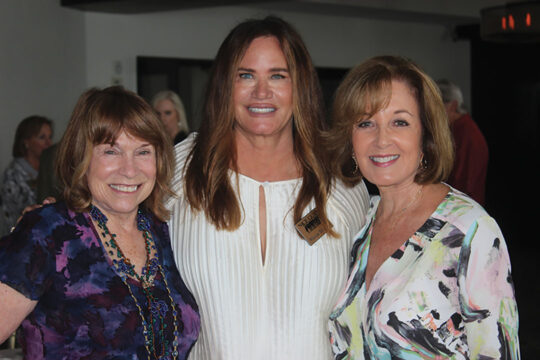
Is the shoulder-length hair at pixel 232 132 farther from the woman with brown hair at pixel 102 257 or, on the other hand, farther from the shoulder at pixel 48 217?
the shoulder at pixel 48 217

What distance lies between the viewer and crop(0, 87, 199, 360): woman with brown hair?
186 centimetres

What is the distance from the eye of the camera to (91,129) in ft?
6.60

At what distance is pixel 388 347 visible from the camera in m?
1.98

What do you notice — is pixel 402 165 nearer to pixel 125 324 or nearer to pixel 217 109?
pixel 217 109

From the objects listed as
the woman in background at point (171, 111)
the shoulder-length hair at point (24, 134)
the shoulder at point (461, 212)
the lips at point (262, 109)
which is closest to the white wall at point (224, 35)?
the shoulder-length hair at point (24, 134)

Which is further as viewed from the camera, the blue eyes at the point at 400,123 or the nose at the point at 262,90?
the nose at the point at 262,90

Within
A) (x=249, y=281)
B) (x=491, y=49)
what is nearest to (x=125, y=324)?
(x=249, y=281)

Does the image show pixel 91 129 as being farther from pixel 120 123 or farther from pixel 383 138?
pixel 383 138

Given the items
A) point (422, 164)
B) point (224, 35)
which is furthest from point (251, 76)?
point (224, 35)

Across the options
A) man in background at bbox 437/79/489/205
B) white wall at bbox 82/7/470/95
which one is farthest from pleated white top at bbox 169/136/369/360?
white wall at bbox 82/7/470/95

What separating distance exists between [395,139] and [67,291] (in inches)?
41.2

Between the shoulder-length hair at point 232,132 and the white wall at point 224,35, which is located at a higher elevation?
the white wall at point 224,35

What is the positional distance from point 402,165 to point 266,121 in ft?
1.75

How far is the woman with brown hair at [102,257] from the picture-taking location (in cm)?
186
